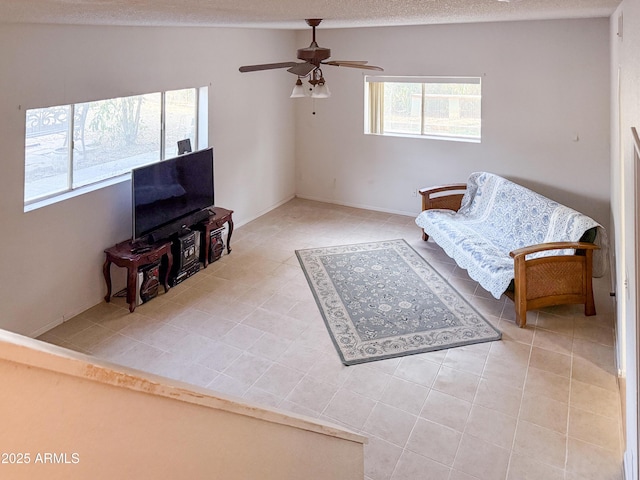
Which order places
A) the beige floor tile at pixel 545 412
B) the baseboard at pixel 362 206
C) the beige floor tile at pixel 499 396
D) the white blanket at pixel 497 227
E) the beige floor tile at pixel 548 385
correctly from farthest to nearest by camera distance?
the baseboard at pixel 362 206 < the white blanket at pixel 497 227 < the beige floor tile at pixel 548 385 < the beige floor tile at pixel 499 396 < the beige floor tile at pixel 545 412

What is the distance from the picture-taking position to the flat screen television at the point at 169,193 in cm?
465

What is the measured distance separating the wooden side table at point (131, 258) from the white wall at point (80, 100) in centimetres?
9

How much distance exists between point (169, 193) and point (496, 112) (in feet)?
13.5

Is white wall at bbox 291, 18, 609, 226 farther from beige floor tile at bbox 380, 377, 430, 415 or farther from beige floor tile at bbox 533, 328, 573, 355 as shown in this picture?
beige floor tile at bbox 380, 377, 430, 415

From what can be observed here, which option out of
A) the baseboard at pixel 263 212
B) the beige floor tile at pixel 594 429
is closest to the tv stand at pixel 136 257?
the baseboard at pixel 263 212

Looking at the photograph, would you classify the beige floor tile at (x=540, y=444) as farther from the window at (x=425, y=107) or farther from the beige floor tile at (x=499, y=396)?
the window at (x=425, y=107)

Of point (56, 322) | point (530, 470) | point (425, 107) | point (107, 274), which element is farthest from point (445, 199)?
point (56, 322)

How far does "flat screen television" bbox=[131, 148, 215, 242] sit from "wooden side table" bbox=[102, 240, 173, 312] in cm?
12

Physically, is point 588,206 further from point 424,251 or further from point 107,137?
point 107,137

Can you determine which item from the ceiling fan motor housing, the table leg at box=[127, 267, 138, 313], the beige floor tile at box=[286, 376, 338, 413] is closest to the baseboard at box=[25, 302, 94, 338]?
the table leg at box=[127, 267, 138, 313]

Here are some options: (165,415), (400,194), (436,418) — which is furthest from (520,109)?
(165,415)

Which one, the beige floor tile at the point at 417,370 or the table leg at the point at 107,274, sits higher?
the table leg at the point at 107,274

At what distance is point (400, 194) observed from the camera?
7199 millimetres

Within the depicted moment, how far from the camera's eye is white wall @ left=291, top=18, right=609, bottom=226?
5.68 m
